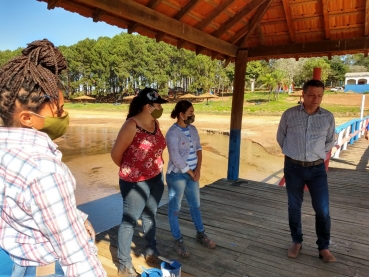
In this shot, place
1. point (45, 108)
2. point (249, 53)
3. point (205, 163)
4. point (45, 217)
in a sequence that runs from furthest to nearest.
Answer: point (205, 163) < point (249, 53) < point (45, 108) < point (45, 217)

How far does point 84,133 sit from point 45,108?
2388 cm

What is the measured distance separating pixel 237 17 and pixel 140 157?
303 cm

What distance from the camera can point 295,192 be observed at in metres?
2.85

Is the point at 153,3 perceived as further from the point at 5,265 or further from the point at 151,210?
the point at 5,265

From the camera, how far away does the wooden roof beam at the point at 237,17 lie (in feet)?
14.0

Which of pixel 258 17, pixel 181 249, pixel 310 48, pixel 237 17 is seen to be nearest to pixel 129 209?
pixel 181 249

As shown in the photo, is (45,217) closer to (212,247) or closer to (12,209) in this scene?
(12,209)

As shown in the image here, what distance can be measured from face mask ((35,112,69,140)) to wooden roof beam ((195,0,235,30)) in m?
3.40

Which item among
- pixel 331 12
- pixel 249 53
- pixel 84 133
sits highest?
pixel 331 12

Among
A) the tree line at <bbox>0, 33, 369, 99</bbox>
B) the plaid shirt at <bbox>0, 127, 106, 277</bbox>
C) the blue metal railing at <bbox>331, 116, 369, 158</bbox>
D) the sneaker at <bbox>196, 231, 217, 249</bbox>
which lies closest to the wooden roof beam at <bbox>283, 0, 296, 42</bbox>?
the sneaker at <bbox>196, 231, 217, 249</bbox>

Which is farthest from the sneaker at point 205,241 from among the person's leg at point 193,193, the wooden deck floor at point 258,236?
the person's leg at point 193,193

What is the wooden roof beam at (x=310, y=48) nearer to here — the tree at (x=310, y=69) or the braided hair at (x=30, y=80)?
the braided hair at (x=30, y=80)

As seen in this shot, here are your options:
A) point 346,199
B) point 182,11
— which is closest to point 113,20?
point 182,11

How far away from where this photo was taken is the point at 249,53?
5.45 m
